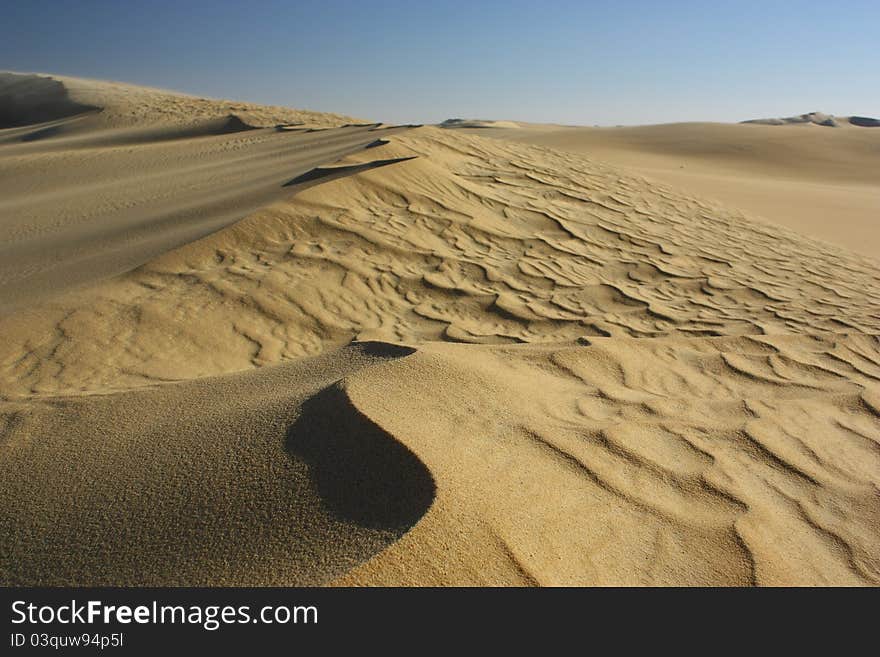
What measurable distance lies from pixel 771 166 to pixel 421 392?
1995cm

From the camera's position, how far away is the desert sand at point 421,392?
1517mm

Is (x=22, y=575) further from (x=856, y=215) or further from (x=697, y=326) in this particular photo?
(x=856, y=215)

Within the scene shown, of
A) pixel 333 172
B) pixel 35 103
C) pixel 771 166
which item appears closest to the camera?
pixel 333 172

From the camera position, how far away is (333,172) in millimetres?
5691

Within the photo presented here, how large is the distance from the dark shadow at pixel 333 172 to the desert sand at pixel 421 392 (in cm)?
5

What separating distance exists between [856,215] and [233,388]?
11.2m

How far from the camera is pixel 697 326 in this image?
3.81 m

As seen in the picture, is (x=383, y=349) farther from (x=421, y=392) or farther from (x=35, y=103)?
(x=35, y=103)

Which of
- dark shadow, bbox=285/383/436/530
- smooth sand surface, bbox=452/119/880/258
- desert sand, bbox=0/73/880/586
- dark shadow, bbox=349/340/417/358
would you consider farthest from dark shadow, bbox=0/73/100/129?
dark shadow, bbox=285/383/436/530

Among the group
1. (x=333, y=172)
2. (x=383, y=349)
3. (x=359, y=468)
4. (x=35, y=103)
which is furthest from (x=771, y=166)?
(x=35, y=103)

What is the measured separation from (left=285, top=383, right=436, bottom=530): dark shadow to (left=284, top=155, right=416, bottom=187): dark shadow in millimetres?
3934

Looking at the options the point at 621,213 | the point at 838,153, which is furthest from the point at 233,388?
the point at 838,153

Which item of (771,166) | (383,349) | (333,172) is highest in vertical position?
(771,166)

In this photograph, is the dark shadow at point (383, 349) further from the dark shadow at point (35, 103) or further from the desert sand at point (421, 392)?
the dark shadow at point (35, 103)
